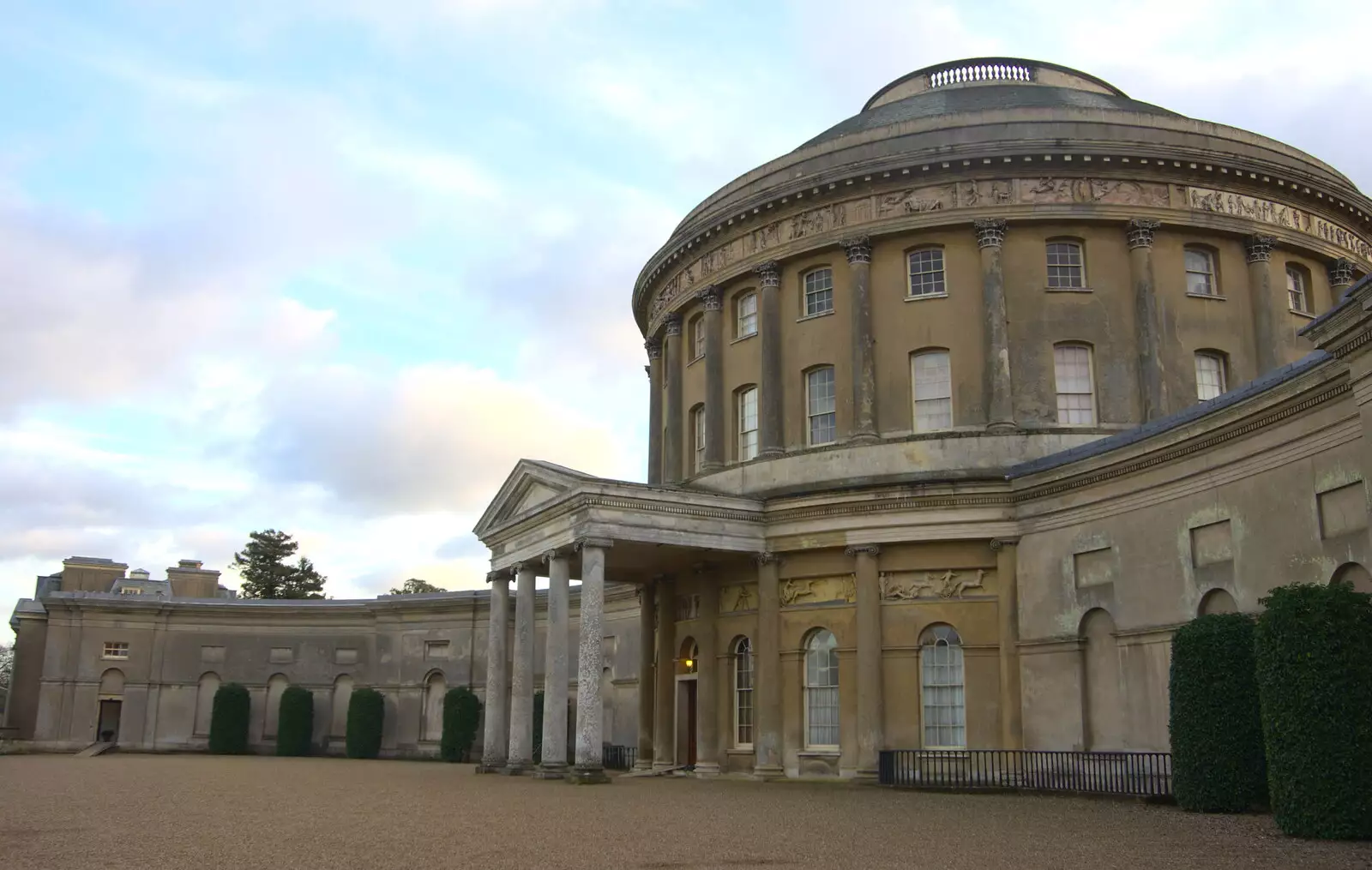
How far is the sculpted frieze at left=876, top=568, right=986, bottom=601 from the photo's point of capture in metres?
27.0

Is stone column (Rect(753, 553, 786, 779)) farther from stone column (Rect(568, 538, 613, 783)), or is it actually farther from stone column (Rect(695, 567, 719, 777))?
stone column (Rect(568, 538, 613, 783))

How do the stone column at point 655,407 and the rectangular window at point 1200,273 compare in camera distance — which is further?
the stone column at point 655,407

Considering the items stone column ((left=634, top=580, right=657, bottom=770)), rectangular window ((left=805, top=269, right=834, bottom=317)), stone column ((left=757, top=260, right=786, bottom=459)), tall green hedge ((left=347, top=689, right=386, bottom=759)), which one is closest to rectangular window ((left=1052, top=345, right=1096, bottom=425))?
rectangular window ((left=805, top=269, right=834, bottom=317))

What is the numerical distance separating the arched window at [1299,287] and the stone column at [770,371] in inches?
480

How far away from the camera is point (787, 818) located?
17.9 metres

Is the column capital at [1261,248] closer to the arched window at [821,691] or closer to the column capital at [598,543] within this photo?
the arched window at [821,691]

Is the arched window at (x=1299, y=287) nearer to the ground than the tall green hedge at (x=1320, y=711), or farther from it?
farther from it

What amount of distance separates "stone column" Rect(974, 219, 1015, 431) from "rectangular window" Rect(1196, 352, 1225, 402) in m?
4.45

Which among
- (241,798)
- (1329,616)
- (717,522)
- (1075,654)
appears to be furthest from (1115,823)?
(241,798)

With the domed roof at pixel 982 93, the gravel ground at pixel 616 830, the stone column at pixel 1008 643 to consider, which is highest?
the domed roof at pixel 982 93

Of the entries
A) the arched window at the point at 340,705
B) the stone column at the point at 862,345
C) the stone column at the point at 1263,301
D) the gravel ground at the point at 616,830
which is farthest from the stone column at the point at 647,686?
the arched window at the point at 340,705

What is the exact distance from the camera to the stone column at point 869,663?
2612cm

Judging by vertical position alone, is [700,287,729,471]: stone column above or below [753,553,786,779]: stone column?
above

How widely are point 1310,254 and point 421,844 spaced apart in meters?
25.5
